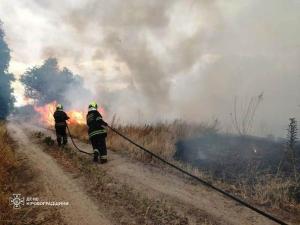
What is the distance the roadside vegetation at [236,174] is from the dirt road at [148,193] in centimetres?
57

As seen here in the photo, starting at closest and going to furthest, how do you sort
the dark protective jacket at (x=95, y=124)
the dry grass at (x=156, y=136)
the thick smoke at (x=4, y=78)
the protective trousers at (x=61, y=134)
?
the dark protective jacket at (x=95, y=124) < the dry grass at (x=156, y=136) < the protective trousers at (x=61, y=134) < the thick smoke at (x=4, y=78)

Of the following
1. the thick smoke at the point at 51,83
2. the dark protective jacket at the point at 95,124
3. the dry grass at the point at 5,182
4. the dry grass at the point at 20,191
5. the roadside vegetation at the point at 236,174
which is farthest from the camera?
the thick smoke at the point at 51,83

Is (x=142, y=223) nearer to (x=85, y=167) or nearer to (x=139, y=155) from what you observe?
(x=85, y=167)

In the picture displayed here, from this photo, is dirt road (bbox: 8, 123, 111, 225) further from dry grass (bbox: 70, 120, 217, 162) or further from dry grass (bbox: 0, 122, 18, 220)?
dry grass (bbox: 70, 120, 217, 162)

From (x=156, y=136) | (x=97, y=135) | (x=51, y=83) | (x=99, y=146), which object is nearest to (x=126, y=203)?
(x=99, y=146)

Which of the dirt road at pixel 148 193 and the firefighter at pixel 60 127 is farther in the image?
the firefighter at pixel 60 127

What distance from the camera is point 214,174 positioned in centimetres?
968

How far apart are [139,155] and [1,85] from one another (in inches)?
1214

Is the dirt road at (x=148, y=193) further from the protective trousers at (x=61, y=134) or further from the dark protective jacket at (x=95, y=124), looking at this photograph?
the protective trousers at (x=61, y=134)

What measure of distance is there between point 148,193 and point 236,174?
3085 millimetres

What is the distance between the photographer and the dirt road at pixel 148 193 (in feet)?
21.0

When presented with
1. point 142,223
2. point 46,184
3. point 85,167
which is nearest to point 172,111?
point 85,167

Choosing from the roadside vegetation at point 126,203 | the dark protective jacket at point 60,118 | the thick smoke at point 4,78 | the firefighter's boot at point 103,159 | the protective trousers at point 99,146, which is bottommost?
the roadside vegetation at point 126,203

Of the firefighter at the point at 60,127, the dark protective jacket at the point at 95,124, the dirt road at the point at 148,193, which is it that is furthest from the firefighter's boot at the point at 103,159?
the firefighter at the point at 60,127
